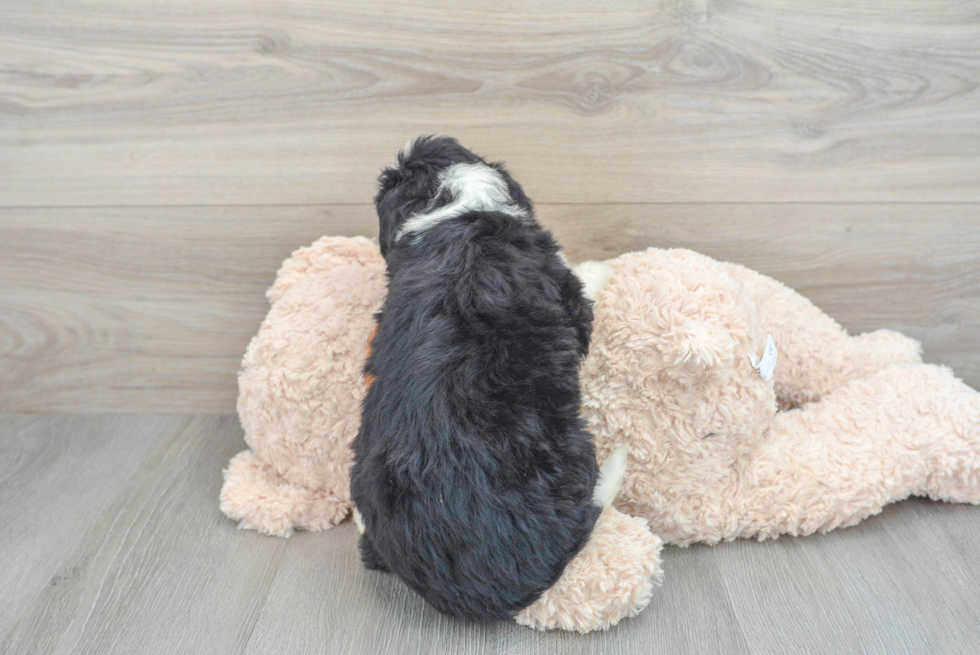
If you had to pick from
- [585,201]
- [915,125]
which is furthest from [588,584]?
[915,125]

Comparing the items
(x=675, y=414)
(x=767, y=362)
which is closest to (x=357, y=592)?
(x=675, y=414)

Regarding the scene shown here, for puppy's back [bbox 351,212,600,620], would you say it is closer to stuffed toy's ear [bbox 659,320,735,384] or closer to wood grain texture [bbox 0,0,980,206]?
stuffed toy's ear [bbox 659,320,735,384]

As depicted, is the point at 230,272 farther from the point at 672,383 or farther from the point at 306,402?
the point at 672,383

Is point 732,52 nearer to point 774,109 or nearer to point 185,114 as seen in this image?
point 774,109

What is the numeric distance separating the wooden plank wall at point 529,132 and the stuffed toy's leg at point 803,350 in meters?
0.10

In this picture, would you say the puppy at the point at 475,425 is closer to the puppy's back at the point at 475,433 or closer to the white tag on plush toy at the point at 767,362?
the puppy's back at the point at 475,433

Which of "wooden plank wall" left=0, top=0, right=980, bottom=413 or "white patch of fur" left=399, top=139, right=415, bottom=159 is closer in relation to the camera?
"white patch of fur" left=399, top=139, right=415, bottom=159

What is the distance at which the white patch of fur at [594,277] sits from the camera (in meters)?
0.90

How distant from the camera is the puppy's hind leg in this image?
2.69 feet

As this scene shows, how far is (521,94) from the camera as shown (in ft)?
3.51

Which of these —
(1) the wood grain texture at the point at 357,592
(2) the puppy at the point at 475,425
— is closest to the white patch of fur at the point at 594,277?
(2) the puppy at the point at 475,425

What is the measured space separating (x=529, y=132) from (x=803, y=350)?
0.54 meters

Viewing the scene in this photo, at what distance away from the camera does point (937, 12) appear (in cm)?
103

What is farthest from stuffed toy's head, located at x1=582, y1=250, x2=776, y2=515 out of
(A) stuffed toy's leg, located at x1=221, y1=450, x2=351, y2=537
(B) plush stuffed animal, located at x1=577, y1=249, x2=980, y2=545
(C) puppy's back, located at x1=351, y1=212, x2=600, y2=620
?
(A) stuffed toy's leg, located at x1=221, y1=450, x2=351, y2=537
